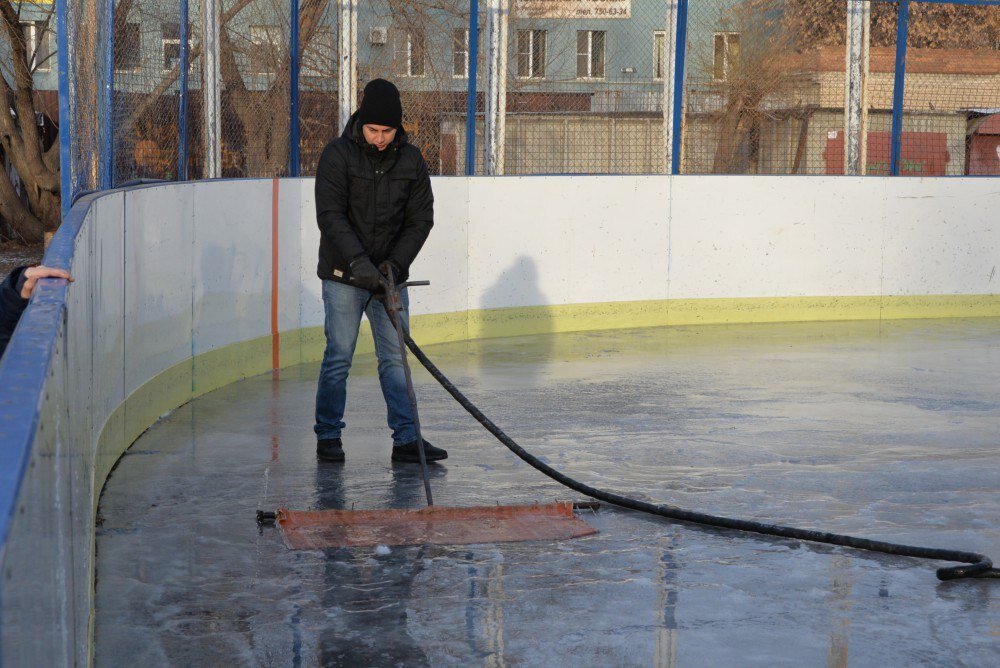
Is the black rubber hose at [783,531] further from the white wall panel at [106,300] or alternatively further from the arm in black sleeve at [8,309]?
the arm in black sleeve at [8,309]

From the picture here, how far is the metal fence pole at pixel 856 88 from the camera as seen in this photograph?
1293 cm

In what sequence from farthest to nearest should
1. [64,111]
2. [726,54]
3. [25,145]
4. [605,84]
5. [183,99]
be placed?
[25,145]
[726,54]
[605,84]
[183,99]
[64,111]

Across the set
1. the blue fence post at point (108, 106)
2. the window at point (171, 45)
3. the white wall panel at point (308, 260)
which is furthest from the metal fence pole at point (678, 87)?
the blue fence post at point (108, 106)

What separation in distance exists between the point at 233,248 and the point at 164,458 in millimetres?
2475

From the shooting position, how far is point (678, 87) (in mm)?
12477

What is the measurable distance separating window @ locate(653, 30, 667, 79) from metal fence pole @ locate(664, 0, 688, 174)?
0.11 meters

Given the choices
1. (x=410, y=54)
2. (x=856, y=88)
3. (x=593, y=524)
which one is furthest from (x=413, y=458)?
(x=856, y=88)

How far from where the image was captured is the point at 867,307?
43.2ft

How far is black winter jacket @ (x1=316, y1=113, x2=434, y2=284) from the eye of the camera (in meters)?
6.39

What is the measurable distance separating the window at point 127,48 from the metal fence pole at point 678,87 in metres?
5.99

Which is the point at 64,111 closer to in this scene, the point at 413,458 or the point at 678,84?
the point at 413,458

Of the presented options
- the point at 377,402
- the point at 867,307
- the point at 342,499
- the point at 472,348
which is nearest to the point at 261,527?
the point at 342,499

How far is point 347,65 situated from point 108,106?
158 inches

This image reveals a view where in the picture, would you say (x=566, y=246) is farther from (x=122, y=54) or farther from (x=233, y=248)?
(x=122, y=54)
